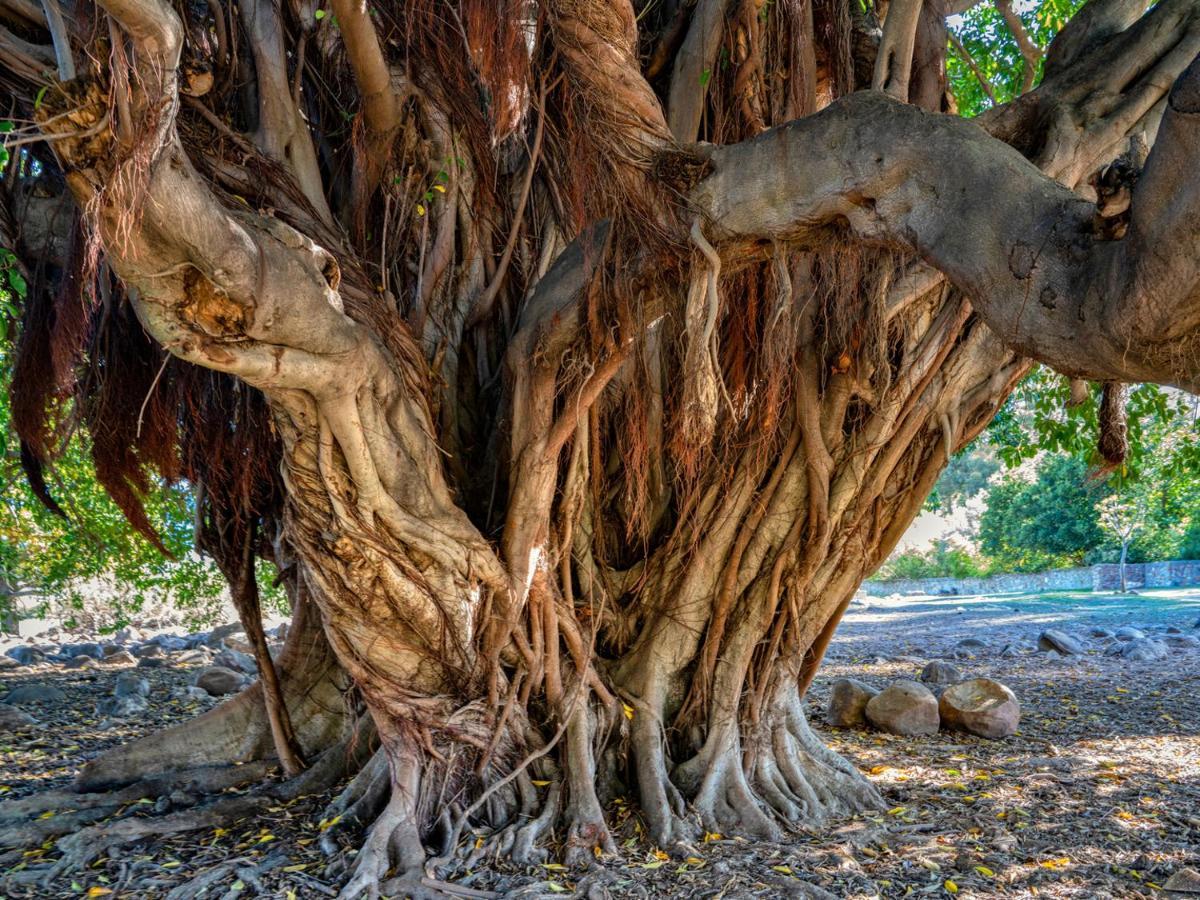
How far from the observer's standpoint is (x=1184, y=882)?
270 centimetres

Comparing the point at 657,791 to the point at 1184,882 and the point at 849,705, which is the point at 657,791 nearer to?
the point at 1184,882

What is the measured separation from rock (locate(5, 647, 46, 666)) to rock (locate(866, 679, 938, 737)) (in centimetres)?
805

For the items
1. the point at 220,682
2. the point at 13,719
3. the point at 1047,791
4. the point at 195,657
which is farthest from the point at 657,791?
the point at 195,657

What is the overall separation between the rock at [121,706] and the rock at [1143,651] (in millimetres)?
7957

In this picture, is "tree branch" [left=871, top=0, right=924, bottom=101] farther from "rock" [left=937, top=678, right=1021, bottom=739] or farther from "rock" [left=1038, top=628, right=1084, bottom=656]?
"rock" [left=1038, top=628, right=1084, bottom=656]

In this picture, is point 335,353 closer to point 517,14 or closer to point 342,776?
point 517,14

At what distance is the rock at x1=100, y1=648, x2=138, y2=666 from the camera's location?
8.65 meters

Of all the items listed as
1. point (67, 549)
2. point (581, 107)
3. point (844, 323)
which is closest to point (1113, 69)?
point (844, 323)

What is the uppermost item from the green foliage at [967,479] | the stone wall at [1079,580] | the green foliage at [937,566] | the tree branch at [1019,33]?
the tree branch at [1019,33]

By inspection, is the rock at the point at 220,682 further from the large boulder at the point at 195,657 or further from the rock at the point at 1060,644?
the rock at the point at 1060,644

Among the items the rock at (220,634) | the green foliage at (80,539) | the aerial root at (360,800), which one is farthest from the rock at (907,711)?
the rock at (220,634)

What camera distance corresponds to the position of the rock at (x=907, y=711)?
15.7 feet

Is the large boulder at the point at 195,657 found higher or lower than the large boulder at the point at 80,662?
lower

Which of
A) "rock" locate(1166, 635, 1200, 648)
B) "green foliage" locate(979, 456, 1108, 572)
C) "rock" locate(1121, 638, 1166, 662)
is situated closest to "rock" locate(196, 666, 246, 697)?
"rock" locate(1121, 638, 1166, 662)
